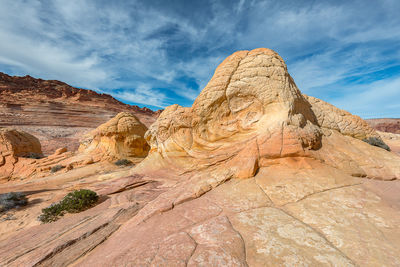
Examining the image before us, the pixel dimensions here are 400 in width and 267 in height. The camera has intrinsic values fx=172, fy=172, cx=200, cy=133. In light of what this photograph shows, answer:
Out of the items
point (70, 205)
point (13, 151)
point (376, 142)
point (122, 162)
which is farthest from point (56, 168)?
point (376, 142)

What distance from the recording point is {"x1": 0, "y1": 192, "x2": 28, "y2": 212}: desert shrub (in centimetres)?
629

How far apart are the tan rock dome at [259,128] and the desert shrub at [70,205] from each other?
10.1 feet

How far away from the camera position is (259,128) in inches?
210

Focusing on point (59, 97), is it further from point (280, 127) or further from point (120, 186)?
point (280, 127)

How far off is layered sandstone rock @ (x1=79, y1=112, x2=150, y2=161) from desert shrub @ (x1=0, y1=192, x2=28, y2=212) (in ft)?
16.5

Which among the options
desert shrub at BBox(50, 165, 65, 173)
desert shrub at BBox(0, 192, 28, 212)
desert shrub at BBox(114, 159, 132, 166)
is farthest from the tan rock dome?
desert shrub at BBox(50, 165, 65, 173)

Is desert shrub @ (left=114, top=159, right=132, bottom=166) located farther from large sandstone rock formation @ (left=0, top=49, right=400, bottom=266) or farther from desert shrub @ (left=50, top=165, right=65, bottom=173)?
large sandstone rock formation @ (left=0, top=49, right=400, bottom=266)

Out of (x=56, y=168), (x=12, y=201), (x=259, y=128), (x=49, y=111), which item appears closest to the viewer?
(x=259, y=128)

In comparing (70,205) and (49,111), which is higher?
(49,111)

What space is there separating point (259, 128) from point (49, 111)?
167 feet

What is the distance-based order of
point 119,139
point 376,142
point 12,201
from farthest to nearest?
1. point 119,139
2. point 376,142
3. point 12,201

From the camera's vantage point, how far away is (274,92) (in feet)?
18.0

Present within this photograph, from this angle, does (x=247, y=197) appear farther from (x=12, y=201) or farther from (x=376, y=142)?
(x=12, y=201)

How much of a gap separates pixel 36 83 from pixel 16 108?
22380 mm
